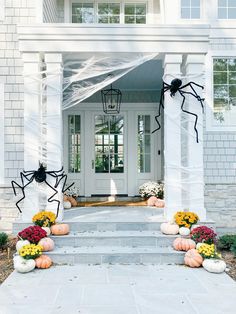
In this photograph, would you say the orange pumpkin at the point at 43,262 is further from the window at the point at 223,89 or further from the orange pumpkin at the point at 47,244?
the window at the point at 223,89

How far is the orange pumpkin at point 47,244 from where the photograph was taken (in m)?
4.13

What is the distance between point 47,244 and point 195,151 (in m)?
2.51

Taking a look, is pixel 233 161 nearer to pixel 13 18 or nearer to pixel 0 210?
pixel 0 210

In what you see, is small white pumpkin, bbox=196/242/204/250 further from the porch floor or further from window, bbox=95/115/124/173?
window, bbox=95/115/124/173

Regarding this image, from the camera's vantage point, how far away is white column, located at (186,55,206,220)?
4.81 metres

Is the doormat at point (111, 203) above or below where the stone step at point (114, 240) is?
above

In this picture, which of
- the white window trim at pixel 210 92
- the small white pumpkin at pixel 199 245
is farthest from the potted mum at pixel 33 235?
the white window trim at pixel 210 92

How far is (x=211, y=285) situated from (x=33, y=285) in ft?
6.34

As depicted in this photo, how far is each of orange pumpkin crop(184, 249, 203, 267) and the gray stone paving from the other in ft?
0.25

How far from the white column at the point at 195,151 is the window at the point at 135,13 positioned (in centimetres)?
280

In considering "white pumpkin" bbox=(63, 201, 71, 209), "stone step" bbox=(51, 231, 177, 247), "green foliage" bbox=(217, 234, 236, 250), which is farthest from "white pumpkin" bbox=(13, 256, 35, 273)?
"green foliage" bbox=(217, 234, 236, 250)

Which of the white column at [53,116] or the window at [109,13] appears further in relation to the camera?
the window at [109,13]

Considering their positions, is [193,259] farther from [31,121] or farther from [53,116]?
[31,121]

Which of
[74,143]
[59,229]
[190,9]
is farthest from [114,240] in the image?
[190,9]
